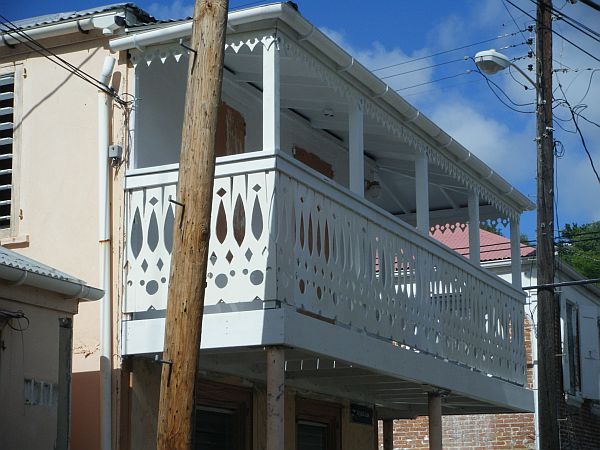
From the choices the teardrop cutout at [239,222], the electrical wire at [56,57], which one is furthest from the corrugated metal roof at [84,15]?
the teardrop cutout at [239,222]

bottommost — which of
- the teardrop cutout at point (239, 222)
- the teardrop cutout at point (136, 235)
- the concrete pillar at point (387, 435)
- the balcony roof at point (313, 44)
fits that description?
the concrete pillar at point (387, 435)

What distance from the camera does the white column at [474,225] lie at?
619 inches

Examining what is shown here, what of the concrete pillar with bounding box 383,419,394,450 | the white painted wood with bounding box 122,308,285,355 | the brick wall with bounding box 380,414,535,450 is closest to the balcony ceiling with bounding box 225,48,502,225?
the white painted wood with bounding box 122,308,285,355

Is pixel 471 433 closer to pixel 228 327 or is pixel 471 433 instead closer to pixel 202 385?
pixel 202 385

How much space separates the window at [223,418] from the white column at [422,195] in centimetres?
292

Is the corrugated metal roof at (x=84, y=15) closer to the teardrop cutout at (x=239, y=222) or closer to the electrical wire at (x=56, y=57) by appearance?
the electrical wire at (x=56, y=57)

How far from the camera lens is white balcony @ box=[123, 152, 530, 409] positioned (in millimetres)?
10094

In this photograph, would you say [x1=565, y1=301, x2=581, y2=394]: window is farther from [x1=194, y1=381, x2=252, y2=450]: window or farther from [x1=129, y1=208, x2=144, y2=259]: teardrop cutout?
[x1=129, y1=208, x2=144, y2=259]: teardrop cutout

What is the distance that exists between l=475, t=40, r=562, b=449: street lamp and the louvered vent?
703 cm

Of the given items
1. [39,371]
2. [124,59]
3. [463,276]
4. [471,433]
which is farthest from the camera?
[471,433]

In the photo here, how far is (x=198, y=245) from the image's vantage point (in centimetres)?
779

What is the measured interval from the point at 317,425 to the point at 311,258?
5.51 meters

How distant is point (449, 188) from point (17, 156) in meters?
7.09

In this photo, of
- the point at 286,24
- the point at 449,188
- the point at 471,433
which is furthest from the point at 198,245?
the point at 471,433
